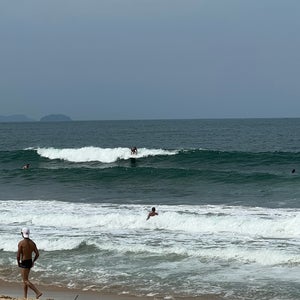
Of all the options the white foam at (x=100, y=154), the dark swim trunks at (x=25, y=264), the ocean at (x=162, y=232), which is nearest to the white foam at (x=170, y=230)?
the ocean at (x=162, y=232)

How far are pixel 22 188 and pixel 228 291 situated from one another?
20.5 m

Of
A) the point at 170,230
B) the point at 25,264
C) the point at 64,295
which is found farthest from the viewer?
the point at 170,230

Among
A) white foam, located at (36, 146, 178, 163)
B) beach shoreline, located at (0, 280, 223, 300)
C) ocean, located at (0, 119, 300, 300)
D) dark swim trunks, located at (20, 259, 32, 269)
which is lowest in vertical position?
beach shoreline, located at (0, 280, 223, 300)

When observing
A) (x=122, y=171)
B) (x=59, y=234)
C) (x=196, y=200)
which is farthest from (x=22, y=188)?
(x=59, y=234)

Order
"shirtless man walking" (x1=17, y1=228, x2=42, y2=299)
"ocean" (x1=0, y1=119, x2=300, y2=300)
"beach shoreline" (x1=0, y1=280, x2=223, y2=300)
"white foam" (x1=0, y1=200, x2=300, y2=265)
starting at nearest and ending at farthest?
"shirtless man walking" (x1=17, y1=228, x2=42, y2=299) → "beach shoreline" (x1=0, y1=280, x2=223, y2=300) → "ocean" (x1=0, y1=119, x2=300, y2=300) → "white foam" (x1=0, y1=200, x2=300, y2=265)

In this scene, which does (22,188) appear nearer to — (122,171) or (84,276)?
(122,171)

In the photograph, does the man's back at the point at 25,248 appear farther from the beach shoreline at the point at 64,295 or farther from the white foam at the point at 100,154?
the white foam at the point at 100,154

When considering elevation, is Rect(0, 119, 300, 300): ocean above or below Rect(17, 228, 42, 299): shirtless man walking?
below

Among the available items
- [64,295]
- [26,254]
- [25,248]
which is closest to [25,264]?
[26,254]

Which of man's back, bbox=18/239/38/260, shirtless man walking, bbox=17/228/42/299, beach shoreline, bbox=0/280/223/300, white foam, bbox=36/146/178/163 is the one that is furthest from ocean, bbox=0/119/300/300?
white foam, bbox=36/146/178/163

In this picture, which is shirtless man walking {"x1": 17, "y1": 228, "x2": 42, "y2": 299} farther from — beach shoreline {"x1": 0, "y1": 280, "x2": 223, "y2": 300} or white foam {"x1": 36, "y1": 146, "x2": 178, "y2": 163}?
white foam {"x1": 36, "y1": 146, "x2": 178, "y2": 163}

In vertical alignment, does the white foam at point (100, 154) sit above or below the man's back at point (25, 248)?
above

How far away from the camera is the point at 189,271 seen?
13039 mm

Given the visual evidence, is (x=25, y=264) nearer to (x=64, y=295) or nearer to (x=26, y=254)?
(x=26, y=254)
